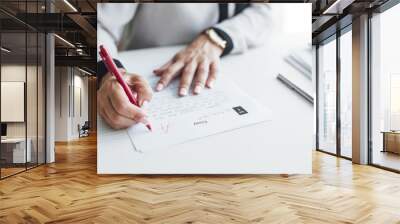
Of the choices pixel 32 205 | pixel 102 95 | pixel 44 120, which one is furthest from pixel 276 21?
pixel 44 120

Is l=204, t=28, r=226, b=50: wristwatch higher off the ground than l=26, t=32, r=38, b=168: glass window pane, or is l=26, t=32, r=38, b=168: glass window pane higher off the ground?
l=204, t=28, r=226, b=50: wristwatch

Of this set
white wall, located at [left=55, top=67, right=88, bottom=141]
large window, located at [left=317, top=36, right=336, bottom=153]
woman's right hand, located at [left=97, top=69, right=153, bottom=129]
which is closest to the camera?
woman's right hand, located at [left=97, top=69, right=153, bottom=129]

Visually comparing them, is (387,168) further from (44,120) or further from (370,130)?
(44,120)

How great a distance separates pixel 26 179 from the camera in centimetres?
579

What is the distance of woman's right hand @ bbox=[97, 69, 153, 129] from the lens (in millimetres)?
5570

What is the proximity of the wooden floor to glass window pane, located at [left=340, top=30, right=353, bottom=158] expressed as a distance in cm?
189

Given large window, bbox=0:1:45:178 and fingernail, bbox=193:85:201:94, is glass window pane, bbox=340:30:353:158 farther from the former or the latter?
large window, bbox=0:1:45:178

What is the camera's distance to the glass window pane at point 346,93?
8.09 m

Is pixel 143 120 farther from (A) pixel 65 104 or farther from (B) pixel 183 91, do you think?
(A) pixel 65 104

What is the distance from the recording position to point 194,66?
18.7 ft

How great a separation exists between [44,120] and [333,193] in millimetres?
5631

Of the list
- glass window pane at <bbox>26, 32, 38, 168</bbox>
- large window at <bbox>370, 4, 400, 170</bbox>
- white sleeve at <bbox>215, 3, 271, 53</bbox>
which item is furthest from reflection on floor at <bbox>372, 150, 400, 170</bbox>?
glass window pane at <bbox>26, 32, 38, 168</bbox>

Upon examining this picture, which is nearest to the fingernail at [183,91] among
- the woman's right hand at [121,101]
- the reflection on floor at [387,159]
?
the woman's right hand at [121,101]

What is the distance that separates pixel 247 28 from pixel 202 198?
9.12 feet
